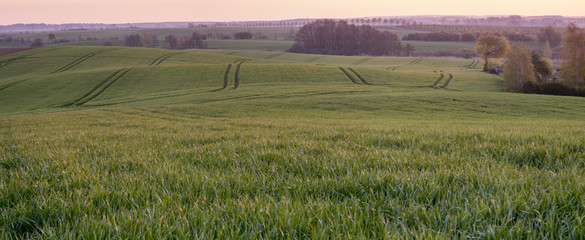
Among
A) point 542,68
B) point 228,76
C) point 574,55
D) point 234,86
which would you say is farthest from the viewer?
point 542,68

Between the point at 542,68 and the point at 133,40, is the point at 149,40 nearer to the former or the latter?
the point at 133,40

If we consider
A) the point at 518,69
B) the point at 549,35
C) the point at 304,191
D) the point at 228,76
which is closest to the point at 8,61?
the point at 228,76

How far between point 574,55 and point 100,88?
97558 millimetres

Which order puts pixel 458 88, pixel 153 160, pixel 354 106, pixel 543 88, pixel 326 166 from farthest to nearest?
1. pixel 458 88
2. pixel 543 88
3. pixel 354 106
4. pixel 153 160
5. pixel 326 166

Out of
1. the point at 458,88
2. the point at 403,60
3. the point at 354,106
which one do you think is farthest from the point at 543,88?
the point at 403,60

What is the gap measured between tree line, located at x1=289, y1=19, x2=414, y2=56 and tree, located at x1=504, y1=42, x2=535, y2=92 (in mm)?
101425

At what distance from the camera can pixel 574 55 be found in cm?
6406

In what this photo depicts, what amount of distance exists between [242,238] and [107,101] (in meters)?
A: 59.3

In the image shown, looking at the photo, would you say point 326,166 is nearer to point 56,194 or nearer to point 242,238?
point 242,238

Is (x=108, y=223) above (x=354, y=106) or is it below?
above

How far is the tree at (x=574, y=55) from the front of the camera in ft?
208

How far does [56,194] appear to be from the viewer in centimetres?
344

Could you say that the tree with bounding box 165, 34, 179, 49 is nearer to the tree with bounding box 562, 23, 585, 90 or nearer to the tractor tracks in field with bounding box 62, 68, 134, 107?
the tractor tracks in field with bounding box 62, 68, 134, 107

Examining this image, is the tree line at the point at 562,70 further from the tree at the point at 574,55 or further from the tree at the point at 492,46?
the tree at the point at 492,46
